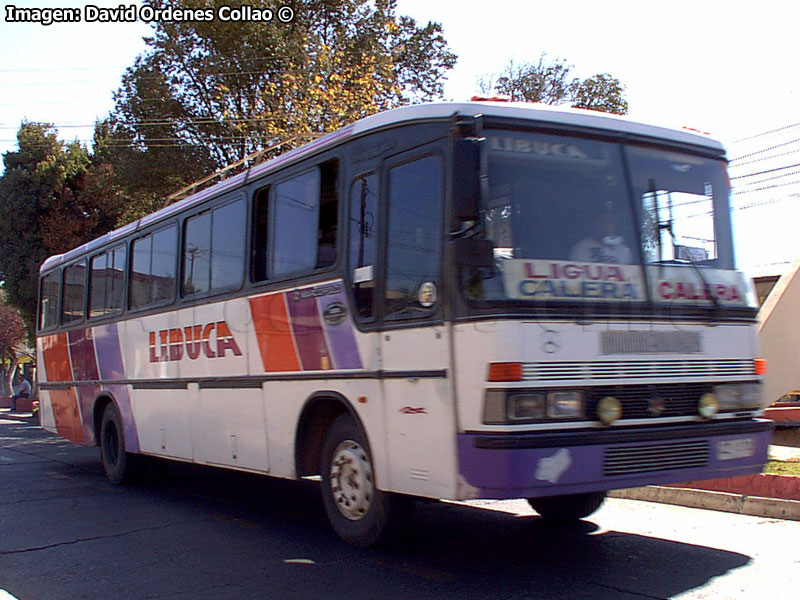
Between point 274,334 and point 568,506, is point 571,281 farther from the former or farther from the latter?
point 274,334

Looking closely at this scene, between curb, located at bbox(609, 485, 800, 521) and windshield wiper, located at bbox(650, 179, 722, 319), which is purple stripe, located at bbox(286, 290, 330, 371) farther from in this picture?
curb, located at bbox(609, 485, 800, 521)

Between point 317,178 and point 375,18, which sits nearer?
point 317,178

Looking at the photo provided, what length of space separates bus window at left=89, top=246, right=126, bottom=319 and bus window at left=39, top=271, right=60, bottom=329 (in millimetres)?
1831

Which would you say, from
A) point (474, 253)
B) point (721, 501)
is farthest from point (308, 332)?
point (721, 501)

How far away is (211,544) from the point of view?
7383mm

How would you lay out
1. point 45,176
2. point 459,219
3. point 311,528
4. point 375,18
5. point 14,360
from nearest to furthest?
point 459,219 < point 311,528 < point 375,18 < point 45,176 < point 14,360

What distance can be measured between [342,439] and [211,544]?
1541 mm

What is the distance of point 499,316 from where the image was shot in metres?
5.39

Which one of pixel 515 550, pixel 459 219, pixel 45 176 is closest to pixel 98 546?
pixel 515 550

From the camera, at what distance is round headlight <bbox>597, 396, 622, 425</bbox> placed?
555 centimetres

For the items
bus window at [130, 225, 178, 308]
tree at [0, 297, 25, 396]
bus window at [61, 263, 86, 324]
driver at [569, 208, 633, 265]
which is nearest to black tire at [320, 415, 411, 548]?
driver at [569, 208, 633, 265]

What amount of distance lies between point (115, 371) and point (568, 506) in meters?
6.57

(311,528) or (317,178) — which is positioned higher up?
(317,178)

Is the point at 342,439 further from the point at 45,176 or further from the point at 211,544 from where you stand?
the point at 45,176
